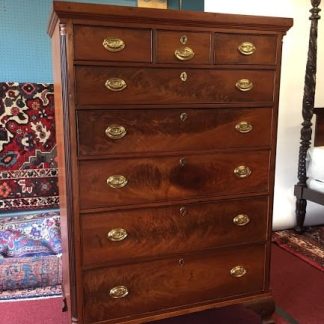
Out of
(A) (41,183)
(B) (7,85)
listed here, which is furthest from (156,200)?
(B) (7,85)

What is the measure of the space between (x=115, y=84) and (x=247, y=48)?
0.50 metres

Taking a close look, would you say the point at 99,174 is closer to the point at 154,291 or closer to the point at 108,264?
the point at 108,264

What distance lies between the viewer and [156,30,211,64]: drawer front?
1262mm

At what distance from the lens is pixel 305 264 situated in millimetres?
2260

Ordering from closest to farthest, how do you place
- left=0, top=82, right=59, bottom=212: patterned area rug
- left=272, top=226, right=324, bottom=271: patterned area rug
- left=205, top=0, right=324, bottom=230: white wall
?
left=0, top=82, right=59, bottom=212: patterned area rug
left=272, top=226, right=324, bottom=271: patterned area rug
left=205, top=0, right=324, bottom=230: white wall

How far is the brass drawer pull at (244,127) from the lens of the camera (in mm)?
1411

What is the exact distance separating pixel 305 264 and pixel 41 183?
1.66 meters

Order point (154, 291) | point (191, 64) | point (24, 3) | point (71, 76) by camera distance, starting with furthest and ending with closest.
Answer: point (24, 3), point (154, 291), point (191, 64), point (71, 76)

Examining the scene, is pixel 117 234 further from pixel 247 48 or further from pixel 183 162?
pixel 247 48

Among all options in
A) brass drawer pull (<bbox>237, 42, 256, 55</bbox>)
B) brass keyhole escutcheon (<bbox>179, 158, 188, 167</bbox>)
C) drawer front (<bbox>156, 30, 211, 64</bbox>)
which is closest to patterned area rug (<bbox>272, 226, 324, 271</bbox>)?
brass keyhole escutcheon (<bbox>179, 158, 188, 167</bbox>)

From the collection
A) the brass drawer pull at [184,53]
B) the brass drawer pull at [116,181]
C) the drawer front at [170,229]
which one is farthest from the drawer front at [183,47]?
the drawer front at [170,229]

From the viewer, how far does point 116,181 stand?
4.25 feet

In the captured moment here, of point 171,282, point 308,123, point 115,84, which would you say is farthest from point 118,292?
point 308,123

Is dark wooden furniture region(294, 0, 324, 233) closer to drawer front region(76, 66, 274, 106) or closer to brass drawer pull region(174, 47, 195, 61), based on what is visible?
drawer front region(76, 66, 274, 106)
